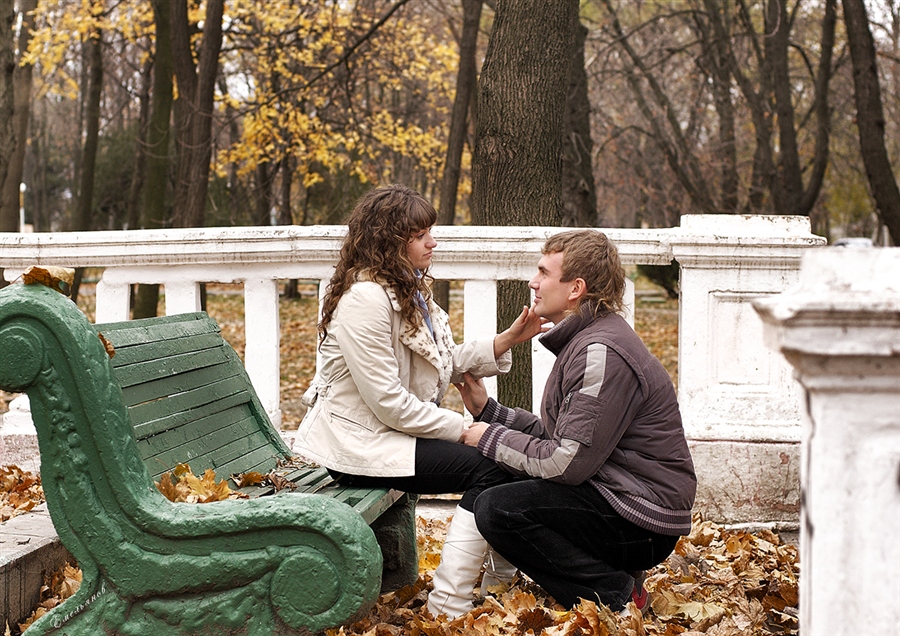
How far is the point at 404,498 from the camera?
3695 millimetres

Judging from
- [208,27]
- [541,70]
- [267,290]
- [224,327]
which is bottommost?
[224,327]

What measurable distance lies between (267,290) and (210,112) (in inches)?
255

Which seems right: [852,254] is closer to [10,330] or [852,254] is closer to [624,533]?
[624,533]

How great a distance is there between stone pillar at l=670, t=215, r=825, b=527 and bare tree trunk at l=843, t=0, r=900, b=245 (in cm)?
571

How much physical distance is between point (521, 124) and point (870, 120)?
19.4 feet

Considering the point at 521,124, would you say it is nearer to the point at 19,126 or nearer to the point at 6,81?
the point at 6,81

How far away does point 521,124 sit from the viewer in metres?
5.03

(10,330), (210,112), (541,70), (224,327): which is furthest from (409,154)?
(10,330)

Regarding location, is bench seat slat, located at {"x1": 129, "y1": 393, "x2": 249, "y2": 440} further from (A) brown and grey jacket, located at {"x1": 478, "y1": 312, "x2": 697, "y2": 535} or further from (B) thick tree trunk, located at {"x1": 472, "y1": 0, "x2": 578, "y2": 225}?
(B) thick tree trunk, located at {"x1": 472, "y1": 0, "x2": 578, "y2": 225}

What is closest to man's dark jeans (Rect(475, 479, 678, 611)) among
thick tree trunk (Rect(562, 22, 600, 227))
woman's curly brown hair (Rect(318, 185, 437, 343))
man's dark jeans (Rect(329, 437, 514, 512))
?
man's dark jeans (Rect(329, 437, 514, 512))

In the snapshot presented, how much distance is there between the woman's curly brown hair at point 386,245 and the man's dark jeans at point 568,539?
2.22 feet

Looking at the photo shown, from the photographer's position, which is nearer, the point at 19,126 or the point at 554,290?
the point at 554,290

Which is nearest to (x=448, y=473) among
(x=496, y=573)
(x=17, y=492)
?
(x=496, y=573)

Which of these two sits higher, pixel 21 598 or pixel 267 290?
pixel 267 290
